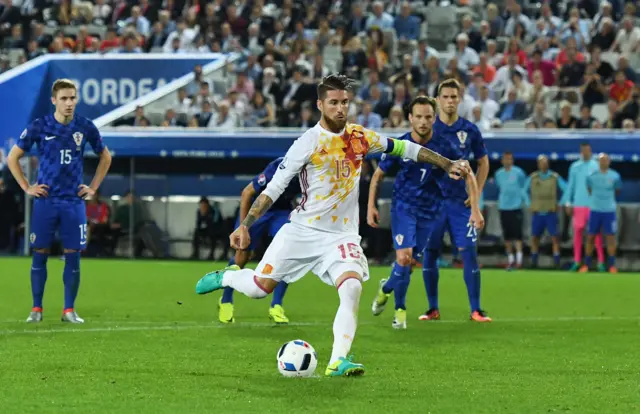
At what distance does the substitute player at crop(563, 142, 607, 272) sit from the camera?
2319cm

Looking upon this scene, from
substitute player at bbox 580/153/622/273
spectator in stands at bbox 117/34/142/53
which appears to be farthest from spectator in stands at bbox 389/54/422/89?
spectator in stands at bbox 117/34/142/53

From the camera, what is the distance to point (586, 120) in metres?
24.1

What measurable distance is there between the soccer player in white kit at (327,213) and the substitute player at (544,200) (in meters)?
14.6

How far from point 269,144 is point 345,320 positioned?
53.0 ft

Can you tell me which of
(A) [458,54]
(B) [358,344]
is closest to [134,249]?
(A) [458,54]

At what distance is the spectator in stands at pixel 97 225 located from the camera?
26.5 m

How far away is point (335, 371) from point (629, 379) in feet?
6.72

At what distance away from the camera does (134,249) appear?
88.5 feet

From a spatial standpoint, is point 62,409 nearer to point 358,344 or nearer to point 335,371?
point 335,371

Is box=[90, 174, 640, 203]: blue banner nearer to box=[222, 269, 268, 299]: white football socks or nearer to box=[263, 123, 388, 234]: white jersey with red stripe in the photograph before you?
box=[222, 269, 268, 299]: white football socks

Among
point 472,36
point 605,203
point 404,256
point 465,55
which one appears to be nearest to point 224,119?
point 465,55

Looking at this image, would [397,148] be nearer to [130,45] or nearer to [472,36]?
[472,36]

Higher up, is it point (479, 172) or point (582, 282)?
point (479, 172)

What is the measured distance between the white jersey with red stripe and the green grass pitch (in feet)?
3.64
